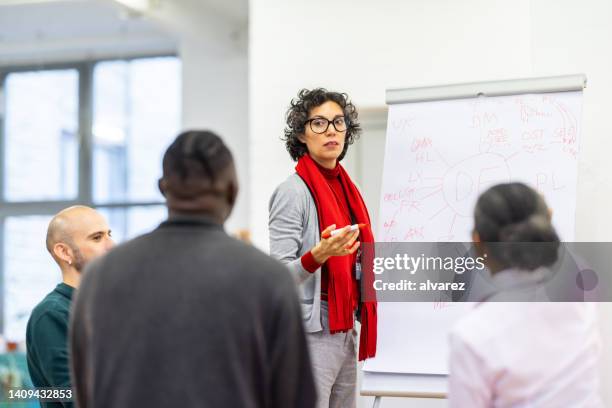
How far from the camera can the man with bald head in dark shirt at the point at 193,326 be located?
4.72 ft

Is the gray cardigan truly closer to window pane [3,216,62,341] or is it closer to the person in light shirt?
the person in light shirt

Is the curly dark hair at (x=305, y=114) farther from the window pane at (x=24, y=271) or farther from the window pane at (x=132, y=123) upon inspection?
the window pane at (x=24, y=271)

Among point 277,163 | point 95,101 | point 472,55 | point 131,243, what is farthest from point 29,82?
point 131,243

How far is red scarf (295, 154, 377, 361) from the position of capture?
8.95 feet

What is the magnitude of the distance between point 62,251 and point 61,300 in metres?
0.27

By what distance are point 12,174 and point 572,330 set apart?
6.95m

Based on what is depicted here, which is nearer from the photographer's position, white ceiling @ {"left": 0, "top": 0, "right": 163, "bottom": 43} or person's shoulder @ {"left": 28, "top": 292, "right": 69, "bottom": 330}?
person's shoulder @ {"left": 28, "top": 292, "right": 69, "bottom": 330}

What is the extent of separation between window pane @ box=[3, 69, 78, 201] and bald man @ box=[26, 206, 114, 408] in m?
5.02

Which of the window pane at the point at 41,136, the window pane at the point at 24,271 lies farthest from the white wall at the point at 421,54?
the window pane at the point at 24,271

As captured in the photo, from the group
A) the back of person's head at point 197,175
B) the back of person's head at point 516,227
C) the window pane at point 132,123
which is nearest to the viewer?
the back of person's head at point 197,175

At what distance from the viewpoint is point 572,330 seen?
1.65 meters

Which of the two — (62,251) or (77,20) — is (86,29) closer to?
(77,20)

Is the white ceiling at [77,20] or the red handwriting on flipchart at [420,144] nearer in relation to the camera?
the red handwriting on flipchart at [420,144]

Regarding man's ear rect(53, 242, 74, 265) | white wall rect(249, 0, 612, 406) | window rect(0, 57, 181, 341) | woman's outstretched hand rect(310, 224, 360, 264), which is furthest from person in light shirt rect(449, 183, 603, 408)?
window rect(0, 57, 181, 341)
